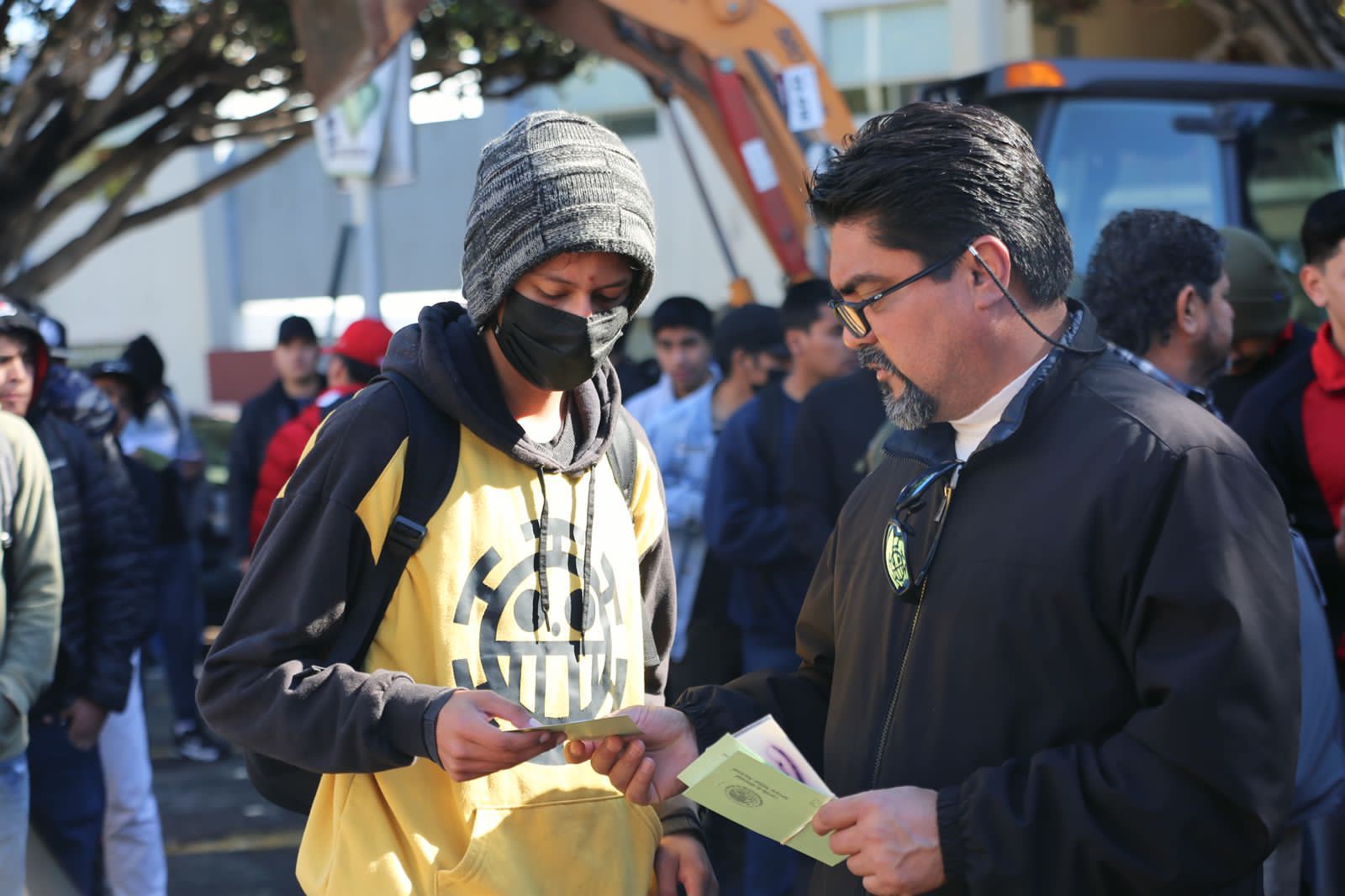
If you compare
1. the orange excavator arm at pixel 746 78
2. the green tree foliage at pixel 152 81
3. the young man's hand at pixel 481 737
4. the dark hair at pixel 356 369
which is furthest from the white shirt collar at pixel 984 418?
→ the green tree foliage at pixel 152 81

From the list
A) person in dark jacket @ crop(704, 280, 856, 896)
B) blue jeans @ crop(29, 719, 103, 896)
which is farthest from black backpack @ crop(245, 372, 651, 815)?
person in dark jacket @ crop(704, 280, 856, 896)

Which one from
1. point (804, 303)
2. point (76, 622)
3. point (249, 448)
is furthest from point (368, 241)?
point (76, 622)

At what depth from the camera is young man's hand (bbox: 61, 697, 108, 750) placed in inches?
171

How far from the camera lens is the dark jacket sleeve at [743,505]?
17.4ft

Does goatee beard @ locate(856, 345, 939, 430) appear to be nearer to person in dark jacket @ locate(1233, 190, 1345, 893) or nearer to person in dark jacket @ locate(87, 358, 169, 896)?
person in dark jacket @ locate(1233, 190, 1345, 893)

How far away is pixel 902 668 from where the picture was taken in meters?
2.03

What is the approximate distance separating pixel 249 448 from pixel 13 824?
3434 mm

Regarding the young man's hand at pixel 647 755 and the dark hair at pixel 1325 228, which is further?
the dark hair at pixel 1325 228

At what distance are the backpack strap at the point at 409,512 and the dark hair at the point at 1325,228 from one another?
7.36ft

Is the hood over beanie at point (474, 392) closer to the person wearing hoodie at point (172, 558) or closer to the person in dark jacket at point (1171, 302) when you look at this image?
the person in dark jacket at point (1171, 302)

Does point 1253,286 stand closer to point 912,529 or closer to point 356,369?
point 912,529

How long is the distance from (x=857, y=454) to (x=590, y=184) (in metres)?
2.90

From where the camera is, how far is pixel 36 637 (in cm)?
387

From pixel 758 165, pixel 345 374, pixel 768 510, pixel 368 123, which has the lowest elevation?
pixel 768 510
